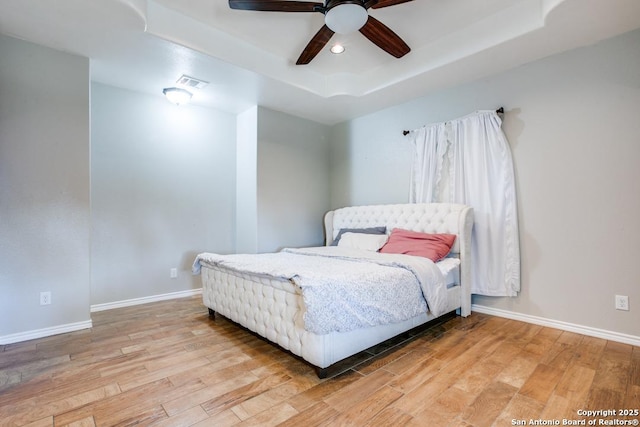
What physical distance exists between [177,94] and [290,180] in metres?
1.79

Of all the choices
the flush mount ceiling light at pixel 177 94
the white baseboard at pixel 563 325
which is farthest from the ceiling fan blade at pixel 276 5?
the white baseboard at pixel 563 325

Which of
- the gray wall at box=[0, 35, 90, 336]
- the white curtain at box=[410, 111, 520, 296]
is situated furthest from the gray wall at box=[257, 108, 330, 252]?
the gray wall at box=[0, 35, 90, 336]

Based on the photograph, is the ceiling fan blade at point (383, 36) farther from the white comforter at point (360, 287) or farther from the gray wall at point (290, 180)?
the gray wall at point (290, 180)

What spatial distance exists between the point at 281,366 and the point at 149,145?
3115mm

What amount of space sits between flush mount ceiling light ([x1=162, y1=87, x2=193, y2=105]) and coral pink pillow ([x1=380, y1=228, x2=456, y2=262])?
286cm

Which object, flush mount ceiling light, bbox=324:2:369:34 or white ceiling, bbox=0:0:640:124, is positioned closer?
flush mount ceiling light, bbox=324:2:369:34

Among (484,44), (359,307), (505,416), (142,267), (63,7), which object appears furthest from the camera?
(142,267)

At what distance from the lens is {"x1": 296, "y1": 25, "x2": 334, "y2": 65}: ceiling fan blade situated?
2452 millimetres

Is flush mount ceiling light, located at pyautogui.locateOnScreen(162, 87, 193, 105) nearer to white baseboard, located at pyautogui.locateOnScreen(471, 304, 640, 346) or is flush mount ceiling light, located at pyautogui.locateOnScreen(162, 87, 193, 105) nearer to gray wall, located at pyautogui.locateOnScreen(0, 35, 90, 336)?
gray wall, located at pyautogui.locateOnScreen(0, 35, 90, 336)

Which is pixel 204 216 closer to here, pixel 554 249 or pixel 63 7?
pixel 63 7

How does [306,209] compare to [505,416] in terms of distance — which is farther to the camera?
[306,209]

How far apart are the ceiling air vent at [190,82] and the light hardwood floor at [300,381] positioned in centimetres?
260

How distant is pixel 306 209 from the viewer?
477 cm

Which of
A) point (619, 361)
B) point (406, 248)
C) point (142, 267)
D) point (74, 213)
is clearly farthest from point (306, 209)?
point (619, 361)
